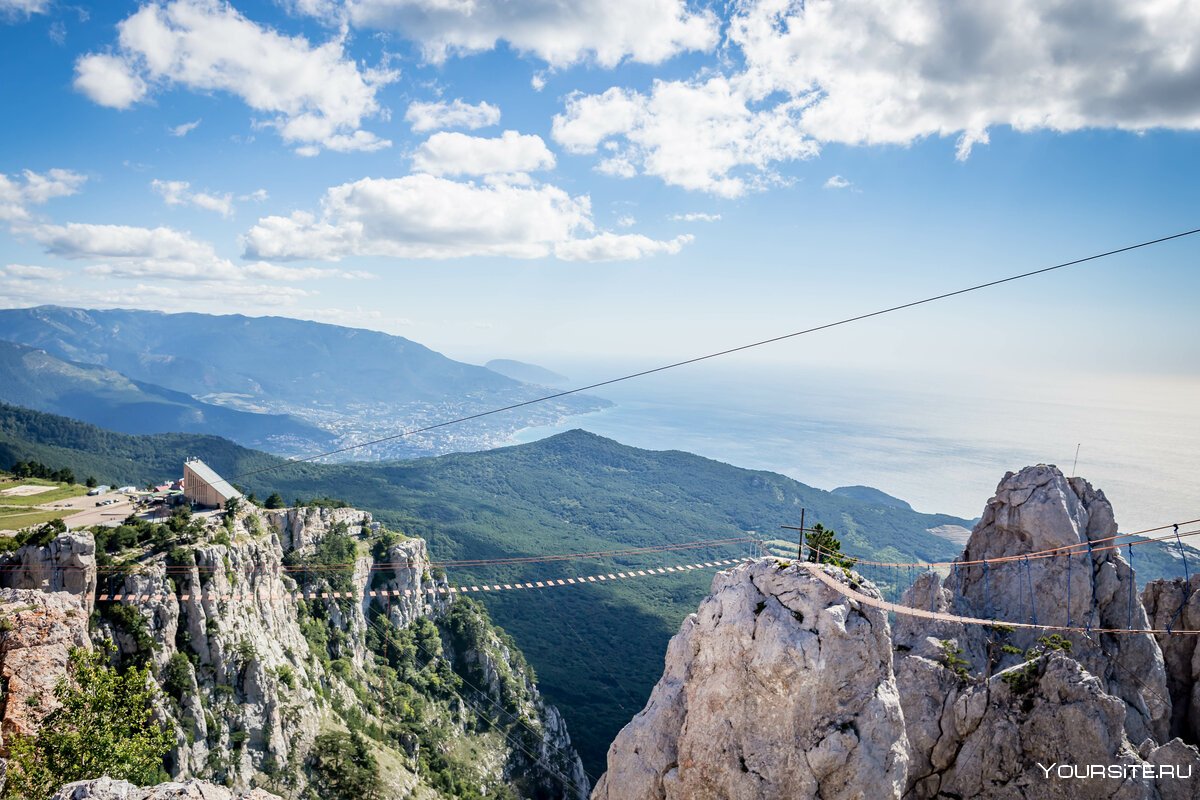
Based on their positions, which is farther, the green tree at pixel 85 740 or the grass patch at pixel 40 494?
the grass patch at pixel 40 494

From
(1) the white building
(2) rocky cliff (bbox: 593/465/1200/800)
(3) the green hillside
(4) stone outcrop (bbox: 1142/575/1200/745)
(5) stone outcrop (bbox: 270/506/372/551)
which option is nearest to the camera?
(2) rocky cliff (bbox: 593/465/1200/800)

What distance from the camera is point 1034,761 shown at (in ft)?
61.6

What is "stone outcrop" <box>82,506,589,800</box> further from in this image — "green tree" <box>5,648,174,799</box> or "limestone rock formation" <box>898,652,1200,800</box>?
"limestone rock formation" <box>898,652,1200,800</box>

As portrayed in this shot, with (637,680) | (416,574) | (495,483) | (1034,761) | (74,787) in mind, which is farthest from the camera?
(495,483)

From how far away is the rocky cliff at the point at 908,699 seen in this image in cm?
1514

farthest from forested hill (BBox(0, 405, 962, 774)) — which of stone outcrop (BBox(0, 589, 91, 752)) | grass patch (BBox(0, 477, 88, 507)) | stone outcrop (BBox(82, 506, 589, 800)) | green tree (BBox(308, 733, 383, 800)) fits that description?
stone outcrop (BBox(0, 589, 91, 752))

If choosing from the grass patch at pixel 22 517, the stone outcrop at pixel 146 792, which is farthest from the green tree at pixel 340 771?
the stone outcrop at pixel 146 792

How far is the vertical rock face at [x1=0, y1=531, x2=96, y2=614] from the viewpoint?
99.6 feet

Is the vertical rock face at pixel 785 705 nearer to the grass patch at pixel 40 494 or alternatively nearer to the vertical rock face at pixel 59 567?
the vertical rock face at pixel 59 567

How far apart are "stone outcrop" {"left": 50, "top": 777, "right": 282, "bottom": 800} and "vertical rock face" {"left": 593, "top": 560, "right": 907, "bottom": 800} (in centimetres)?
943

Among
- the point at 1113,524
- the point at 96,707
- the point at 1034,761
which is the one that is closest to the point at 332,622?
the point at 96,707

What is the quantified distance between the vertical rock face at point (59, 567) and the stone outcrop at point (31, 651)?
5412 mm

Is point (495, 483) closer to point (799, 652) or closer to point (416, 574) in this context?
point (416, 574)

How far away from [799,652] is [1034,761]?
378 inches
